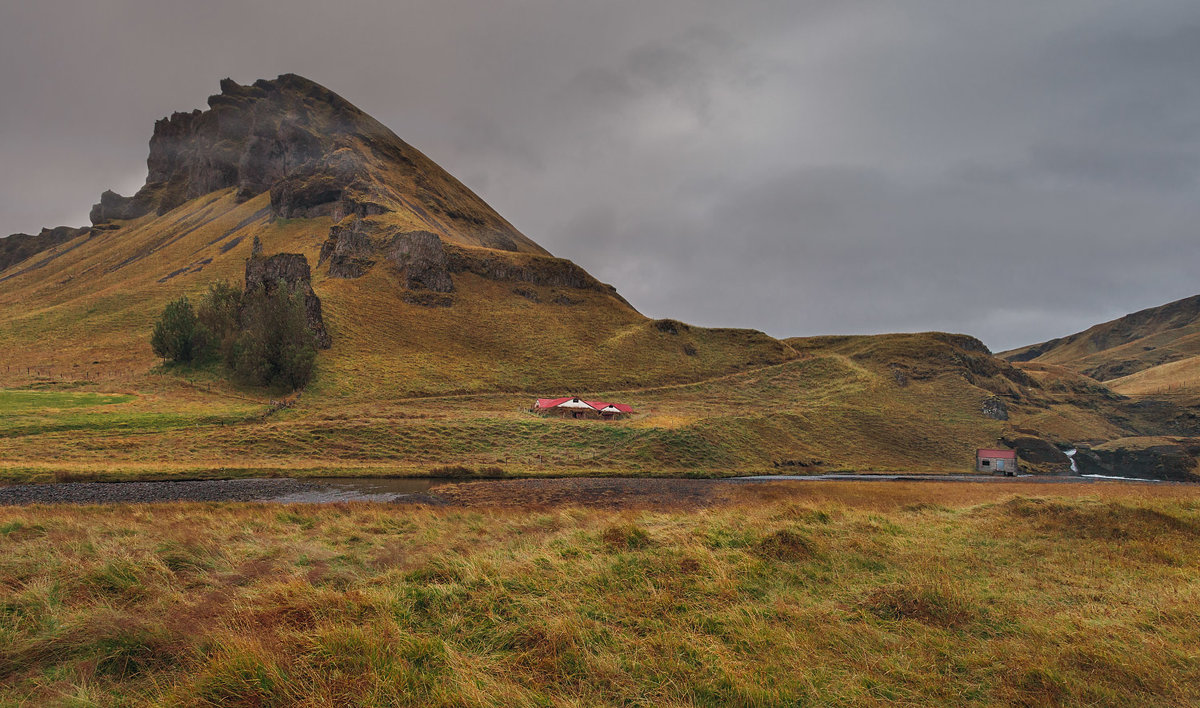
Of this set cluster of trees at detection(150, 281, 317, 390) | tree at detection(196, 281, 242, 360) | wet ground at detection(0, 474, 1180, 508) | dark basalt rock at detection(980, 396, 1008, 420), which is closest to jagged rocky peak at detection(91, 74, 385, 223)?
tree at detection(196, 281, 242, 360)

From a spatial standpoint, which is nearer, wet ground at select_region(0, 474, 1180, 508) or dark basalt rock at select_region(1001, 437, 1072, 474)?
wet ground at select_region(0, 474, 1180, 508)

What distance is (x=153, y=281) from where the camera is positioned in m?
107

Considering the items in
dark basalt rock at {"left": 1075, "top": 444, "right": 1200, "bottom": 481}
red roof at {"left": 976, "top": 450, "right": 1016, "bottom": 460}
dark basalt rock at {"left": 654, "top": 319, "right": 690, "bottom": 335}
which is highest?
dark basalt rock at {"left": 654, "top": 319, "right": 690, "bottom": 335}

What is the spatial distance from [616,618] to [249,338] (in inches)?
2586

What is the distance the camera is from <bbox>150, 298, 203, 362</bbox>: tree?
59.1 meters

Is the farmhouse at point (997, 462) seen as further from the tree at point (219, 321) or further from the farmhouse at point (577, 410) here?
the tree at point (219, 321)

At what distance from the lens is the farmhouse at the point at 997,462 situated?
61625 millimetres

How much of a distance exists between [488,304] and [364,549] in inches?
3919

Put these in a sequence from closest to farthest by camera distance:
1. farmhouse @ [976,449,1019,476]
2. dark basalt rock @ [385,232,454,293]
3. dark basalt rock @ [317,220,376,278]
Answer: farmhouse @ [976,449,1019,476] < dark basalt rock @ [317,220,376,278] < dark basalt rock @ [385,232,454,293]

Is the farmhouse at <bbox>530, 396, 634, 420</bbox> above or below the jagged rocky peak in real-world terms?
below

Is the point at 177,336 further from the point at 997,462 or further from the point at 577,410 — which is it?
the point at 997,462

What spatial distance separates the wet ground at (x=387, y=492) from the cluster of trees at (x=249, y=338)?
105 ft

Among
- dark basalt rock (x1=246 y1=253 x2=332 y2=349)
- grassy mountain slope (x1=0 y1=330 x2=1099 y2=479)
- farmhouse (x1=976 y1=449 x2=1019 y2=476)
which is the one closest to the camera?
grassy mountain slope (x1=0 y1=330 x2=1099 y2=479)

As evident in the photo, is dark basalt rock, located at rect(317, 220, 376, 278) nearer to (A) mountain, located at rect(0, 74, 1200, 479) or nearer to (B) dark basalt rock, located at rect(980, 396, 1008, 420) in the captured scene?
(A) mountain, located at rect(0, 74, 1200, 479)
